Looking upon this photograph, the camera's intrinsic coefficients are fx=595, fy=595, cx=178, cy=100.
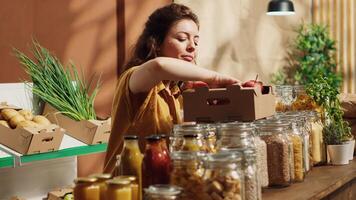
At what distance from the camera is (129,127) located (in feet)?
7.42

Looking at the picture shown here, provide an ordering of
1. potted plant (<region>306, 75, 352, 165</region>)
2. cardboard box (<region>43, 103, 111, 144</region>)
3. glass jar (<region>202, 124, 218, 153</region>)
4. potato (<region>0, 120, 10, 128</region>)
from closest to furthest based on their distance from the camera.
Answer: glass jar (<region>202, 124, 218, 153</region>)
potted plant (<region>306, 75, 352, 165</region>)
potato (<region>0, 120, 10, 128</region>)
cardboard box (<region>43, 103, 111, 144</region>)

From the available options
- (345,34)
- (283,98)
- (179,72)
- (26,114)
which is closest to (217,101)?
(179,72)

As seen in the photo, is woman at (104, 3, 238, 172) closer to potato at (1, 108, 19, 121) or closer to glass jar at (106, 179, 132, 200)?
glass jar at (106, 179, 132, 200)

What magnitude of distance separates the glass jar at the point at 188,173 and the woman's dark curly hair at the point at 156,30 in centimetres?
106

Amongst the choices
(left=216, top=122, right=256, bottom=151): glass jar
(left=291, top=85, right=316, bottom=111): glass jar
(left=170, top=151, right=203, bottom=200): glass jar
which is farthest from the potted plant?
(left=170, top=151, right=203, bottom=200): glass jar

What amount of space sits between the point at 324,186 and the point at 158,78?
2.35ft

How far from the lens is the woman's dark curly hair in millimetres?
2500

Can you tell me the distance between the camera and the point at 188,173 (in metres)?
1.50

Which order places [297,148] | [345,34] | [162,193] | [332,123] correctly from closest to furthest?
[162,193] < [297,148] < [332,123] < [345,34]

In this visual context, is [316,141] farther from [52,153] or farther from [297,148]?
[52,153]

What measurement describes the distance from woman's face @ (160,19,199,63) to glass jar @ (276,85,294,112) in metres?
0.58

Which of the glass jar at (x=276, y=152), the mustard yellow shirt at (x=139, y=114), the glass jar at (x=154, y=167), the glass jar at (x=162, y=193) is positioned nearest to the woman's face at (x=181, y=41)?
the mustard yellow shirt at (x=139, y=114)

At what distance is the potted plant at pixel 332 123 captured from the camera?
2.68 metres

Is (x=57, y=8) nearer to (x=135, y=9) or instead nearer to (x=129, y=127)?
(x=135, y=9)
